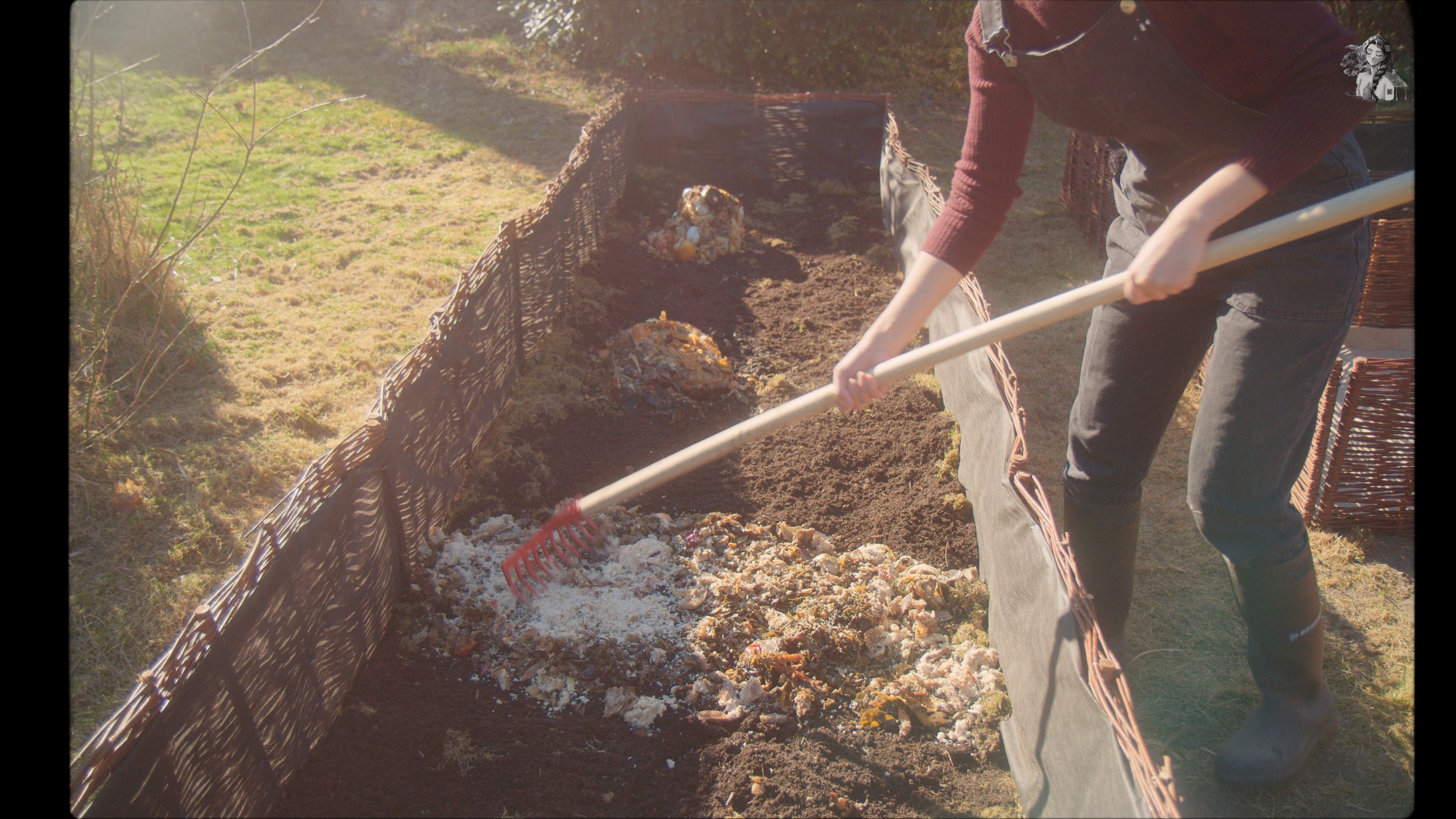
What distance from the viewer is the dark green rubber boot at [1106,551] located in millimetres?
2408

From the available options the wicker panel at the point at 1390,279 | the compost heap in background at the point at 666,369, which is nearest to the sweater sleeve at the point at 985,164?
the compost heap in background at the point at 666,369

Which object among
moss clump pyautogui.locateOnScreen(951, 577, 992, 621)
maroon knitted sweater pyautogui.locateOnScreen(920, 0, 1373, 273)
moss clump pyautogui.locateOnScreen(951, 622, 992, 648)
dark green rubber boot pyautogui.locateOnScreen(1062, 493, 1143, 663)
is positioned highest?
maroon knitted sweater pyautogui.locateOnScreen(920, 0, 1373, 273)

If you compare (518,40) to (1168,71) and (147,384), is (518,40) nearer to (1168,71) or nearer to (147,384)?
(147,384)

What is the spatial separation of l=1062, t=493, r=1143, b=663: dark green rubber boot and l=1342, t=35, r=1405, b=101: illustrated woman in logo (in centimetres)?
111

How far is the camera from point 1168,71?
180 centimetres

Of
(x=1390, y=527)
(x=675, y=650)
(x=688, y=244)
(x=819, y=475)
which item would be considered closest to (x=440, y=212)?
(x=688, y=244)

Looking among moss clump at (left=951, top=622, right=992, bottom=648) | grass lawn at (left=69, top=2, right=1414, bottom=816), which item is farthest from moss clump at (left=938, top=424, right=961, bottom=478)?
moss clump at (left=951, top=622, right=992, bottom=648)

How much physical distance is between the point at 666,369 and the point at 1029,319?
2.28m

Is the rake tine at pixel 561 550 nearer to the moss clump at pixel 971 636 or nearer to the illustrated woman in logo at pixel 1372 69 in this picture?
the moss clump at pixel 971 636

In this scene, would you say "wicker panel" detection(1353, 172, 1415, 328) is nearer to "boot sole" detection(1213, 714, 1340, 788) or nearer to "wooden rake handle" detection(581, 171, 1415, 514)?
"wooden rake handle" detection(581, 171, 1415, 514)

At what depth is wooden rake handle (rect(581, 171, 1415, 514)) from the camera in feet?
5.69

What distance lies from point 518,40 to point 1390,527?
30.5ft

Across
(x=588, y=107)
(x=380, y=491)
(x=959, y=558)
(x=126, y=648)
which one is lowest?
(x=126, y=648)

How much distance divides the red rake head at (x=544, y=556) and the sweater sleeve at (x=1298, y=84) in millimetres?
2044
